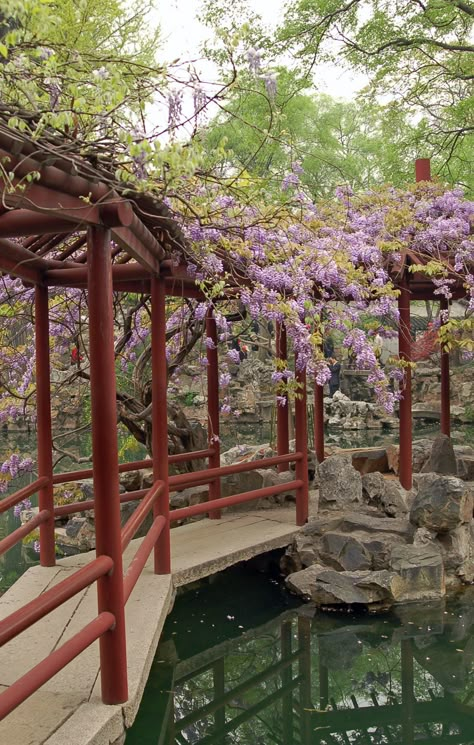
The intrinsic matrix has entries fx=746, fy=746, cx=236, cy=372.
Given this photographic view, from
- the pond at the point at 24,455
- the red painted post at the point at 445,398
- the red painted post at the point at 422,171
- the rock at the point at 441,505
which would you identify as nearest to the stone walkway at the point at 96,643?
the rock at the point at 441,505

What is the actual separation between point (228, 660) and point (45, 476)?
6.30 feet

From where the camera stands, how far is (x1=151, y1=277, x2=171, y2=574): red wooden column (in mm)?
5305

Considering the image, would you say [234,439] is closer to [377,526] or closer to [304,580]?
[377,526]

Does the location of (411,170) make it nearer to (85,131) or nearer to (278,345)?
(278,345)

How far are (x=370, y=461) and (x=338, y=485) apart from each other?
7.56ft

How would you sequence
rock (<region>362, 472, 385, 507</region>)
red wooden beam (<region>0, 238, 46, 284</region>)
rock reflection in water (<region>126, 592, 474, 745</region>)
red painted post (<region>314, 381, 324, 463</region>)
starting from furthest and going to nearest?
red painted post (<region>314, 381, 324, 463</region>) → rock (<region>362, 472, 385, 507</region>) → rock reflection in water (<region>126, 592, 474, 745</region>) → red wooden beam (<region>0, 238, 46, 284</region>)

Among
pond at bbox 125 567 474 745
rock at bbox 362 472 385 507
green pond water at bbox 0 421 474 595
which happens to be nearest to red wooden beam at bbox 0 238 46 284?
pond at bbox 125 567 474 745

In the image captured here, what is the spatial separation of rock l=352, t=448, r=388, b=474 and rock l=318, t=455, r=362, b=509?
6.41 ft

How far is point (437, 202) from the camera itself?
27.2ft

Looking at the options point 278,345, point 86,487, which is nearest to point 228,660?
point 278,345

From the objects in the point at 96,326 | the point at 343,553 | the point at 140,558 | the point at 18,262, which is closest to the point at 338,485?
the point at 343,553

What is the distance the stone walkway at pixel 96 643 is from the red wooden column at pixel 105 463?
0.17 m

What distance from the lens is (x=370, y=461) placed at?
9750 millimetres

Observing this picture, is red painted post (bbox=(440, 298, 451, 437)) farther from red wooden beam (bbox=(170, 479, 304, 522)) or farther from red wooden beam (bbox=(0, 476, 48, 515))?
red wooden beam (bbox=(0, 476, 48, 515))
